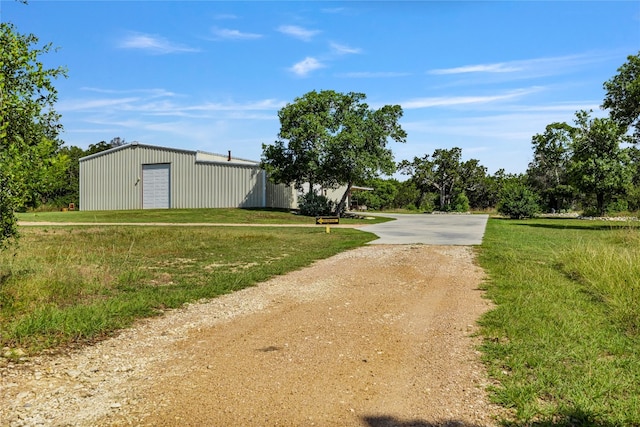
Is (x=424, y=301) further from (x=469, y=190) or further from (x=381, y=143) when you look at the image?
(x=469, y=190)

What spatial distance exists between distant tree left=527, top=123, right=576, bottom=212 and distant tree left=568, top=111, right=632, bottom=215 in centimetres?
802

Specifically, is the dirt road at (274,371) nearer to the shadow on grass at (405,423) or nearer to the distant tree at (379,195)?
the shadow on grass at (405,423)

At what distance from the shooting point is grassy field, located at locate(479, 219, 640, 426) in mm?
3346

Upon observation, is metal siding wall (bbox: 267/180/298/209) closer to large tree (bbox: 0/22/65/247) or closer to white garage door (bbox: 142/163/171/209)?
white garage door (bbox: 142/163/171/209)

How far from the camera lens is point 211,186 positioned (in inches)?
1496

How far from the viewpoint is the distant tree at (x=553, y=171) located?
146ft

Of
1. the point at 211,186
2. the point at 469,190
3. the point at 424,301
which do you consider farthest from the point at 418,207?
the point at 424,301

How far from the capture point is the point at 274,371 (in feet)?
13.1

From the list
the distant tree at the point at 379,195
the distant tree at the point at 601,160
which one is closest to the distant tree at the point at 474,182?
the distant tree at the point at 379,195

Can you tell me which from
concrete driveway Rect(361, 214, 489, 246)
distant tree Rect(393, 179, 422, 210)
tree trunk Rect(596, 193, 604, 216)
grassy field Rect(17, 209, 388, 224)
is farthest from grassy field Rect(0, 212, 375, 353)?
distant tree Rect(393, 179, 422, 210)

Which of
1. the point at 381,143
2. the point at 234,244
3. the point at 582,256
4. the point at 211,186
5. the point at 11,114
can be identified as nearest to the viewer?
the point at 11,114

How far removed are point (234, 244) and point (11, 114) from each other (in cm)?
877

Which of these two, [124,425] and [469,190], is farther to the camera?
[469,190]

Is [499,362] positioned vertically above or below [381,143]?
below
